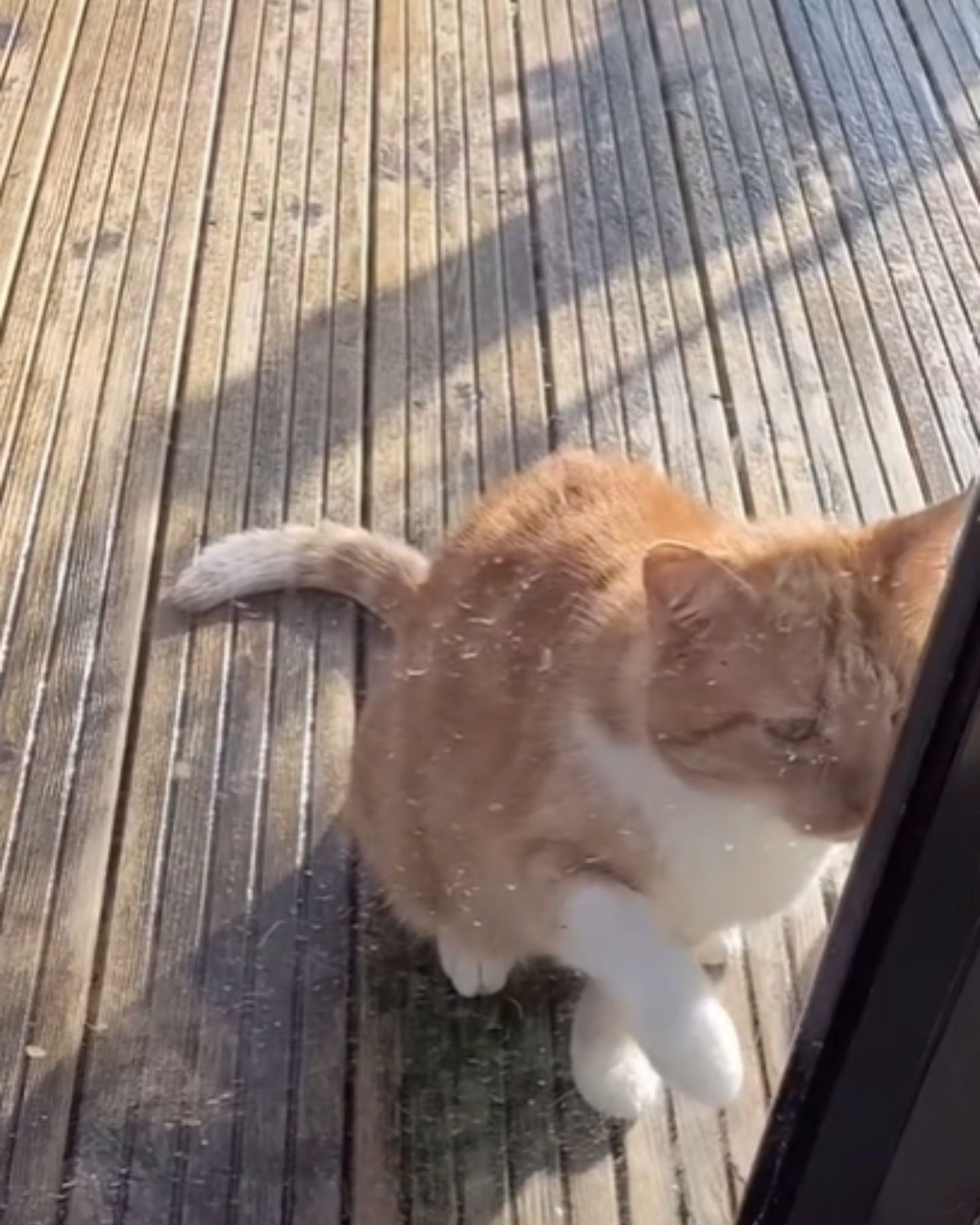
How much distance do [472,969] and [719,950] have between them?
0.71 feet

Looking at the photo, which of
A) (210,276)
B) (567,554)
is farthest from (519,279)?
(567,554)

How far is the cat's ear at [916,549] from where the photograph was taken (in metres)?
1.04

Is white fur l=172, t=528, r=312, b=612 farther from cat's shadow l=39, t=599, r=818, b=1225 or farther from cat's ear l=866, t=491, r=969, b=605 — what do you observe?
cat's ear l=866, t=491, r=969, b=605

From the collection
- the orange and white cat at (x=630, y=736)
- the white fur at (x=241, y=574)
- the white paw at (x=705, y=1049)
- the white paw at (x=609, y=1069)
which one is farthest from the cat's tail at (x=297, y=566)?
the white paw at (x=705, y=1049)

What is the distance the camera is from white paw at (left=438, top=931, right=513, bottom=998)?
156 centimetres

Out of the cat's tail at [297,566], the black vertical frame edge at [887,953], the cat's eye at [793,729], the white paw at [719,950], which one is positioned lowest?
the black vertical frame edge at [887,953]

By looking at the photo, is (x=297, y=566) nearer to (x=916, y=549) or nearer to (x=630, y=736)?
(x=630, y=736)

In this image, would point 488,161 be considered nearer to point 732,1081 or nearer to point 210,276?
point 210,276

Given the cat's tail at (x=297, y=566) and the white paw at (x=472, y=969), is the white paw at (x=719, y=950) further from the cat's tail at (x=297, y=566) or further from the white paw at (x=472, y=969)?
the cat's tail at (x=297, y=566)

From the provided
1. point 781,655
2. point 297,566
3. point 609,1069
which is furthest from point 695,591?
point 297,566

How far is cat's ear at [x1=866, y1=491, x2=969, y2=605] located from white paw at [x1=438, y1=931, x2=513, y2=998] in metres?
0.46

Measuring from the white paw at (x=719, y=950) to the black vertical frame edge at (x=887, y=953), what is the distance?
280 millimetres


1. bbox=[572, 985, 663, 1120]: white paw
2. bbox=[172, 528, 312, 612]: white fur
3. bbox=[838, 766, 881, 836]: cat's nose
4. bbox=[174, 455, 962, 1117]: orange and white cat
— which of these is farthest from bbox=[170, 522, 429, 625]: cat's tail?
bbox=[838, 766, 881, 836]: cat's nose

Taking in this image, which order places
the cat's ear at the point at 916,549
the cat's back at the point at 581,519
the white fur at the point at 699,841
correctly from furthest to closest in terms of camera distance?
1. the cat's back at the point at 581,519
2. the white fur at the point at 699,841
3. the cat's ear at the point at 916,549
